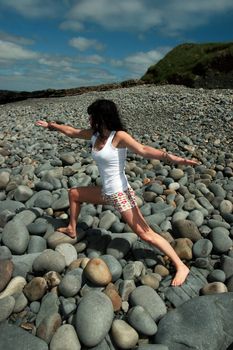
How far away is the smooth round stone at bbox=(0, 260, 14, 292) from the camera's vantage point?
4198 mm

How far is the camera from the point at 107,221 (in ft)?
17.9

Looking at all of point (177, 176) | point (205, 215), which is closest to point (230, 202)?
point (205, 215)

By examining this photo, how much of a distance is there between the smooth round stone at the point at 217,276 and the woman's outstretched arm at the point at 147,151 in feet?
4.38

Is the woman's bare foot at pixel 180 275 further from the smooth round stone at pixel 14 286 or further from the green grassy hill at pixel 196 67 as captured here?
the green grassy hill at pixel 196 67

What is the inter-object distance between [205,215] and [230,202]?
580 mm

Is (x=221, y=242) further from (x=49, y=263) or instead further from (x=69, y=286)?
(x=49, y=263)

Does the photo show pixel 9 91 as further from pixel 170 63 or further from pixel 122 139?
pixel 122 139

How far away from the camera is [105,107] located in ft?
13.7

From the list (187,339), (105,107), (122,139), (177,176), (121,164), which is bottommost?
(187,339)

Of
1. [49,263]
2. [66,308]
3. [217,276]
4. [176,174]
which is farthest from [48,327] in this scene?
[176,174]

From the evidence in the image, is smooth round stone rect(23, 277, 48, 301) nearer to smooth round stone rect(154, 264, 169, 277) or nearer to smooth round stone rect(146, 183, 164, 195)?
smooth round stone rect(154, 264, 169, 277)

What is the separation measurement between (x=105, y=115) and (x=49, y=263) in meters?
1.75

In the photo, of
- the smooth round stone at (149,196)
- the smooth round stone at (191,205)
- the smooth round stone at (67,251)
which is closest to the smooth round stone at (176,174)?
the smooth round stone at (149,196)

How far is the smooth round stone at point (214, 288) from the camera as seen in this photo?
4169mm
